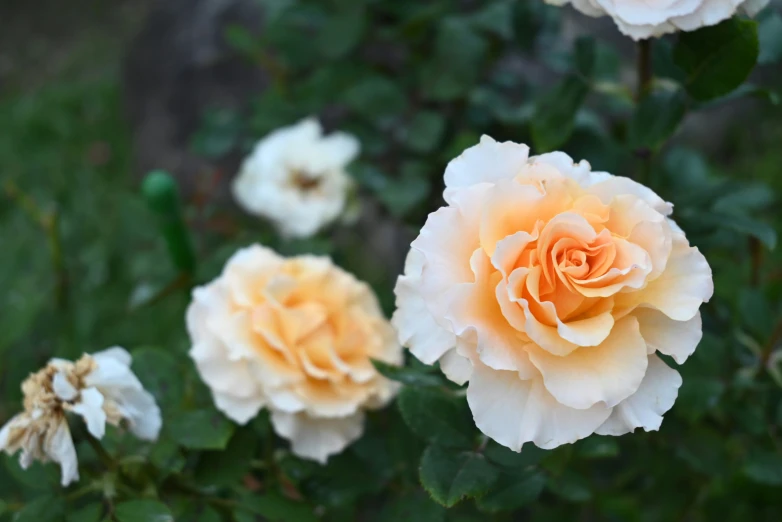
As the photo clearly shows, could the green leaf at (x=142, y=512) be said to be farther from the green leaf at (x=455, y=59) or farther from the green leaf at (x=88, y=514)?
the green leaf at (x=455, y=59)

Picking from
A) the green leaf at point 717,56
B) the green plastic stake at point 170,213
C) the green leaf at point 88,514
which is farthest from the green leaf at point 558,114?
the green leaf at point 88,514

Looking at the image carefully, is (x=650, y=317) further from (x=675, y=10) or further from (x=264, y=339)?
(x=264, y=339)

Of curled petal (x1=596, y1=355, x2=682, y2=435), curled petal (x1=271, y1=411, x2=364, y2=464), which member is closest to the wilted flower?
curled petal (x1=271, y1=411, x2=364, y2=464)

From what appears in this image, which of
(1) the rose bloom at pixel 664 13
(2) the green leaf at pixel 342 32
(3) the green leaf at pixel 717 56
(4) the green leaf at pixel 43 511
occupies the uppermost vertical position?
(1) the rose bloom at pixel 664 13

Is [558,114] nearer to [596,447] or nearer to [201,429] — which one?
[596,447]

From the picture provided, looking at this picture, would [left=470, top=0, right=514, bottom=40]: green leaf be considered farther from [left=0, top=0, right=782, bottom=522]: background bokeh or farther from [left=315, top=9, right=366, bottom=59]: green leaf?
[left=315, top=9, right=366, bottom=59]: green leaf

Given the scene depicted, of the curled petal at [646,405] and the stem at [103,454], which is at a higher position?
the curled petal at [646,405]

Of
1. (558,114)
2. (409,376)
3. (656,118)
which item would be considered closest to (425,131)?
(558,114)
